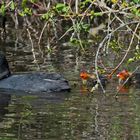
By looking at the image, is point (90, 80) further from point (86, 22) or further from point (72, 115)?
point (86, 22)

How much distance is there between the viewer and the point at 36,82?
43.8 ft

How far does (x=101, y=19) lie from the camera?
2608 centimetres

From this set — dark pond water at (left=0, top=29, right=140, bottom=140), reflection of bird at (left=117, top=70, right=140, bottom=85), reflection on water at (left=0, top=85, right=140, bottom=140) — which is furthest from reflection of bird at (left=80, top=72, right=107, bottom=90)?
reflection on water at (left=0, top=85, right=140, bottom=140)

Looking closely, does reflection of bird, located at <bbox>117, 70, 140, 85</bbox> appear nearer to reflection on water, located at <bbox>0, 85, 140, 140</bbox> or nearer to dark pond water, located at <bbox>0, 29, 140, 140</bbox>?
Answer: dark pond water, located at <bbox>0, 29, 140, 140</bbox>

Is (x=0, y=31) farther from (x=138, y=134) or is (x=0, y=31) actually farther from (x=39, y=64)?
(x=138, y=134)

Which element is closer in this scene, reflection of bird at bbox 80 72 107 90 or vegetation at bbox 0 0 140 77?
vegetation at bbox 0 0 140 77

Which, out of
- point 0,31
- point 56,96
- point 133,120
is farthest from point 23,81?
point 0,31

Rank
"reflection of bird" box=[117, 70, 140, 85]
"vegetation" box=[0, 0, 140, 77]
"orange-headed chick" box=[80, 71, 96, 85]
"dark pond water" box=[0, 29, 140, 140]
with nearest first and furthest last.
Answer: "dark pond water" box=[0, 29, 140, 140] < "vegetation" box=[0, 0, 140, 77] < "reflection of bird" box=[117, 70, 140, 85] < "orange-headed chick" box=[80, 71, 96, 85]

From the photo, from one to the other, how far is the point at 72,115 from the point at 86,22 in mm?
13585

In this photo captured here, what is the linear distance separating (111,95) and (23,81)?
1.92 metres

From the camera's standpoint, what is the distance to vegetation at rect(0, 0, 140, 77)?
10312 millimetres

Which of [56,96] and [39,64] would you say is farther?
[39,64]

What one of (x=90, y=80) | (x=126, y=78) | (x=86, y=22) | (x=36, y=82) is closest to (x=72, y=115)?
(x=126, y=78)

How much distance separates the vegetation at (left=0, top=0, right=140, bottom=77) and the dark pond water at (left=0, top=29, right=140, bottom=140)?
2.37ft
